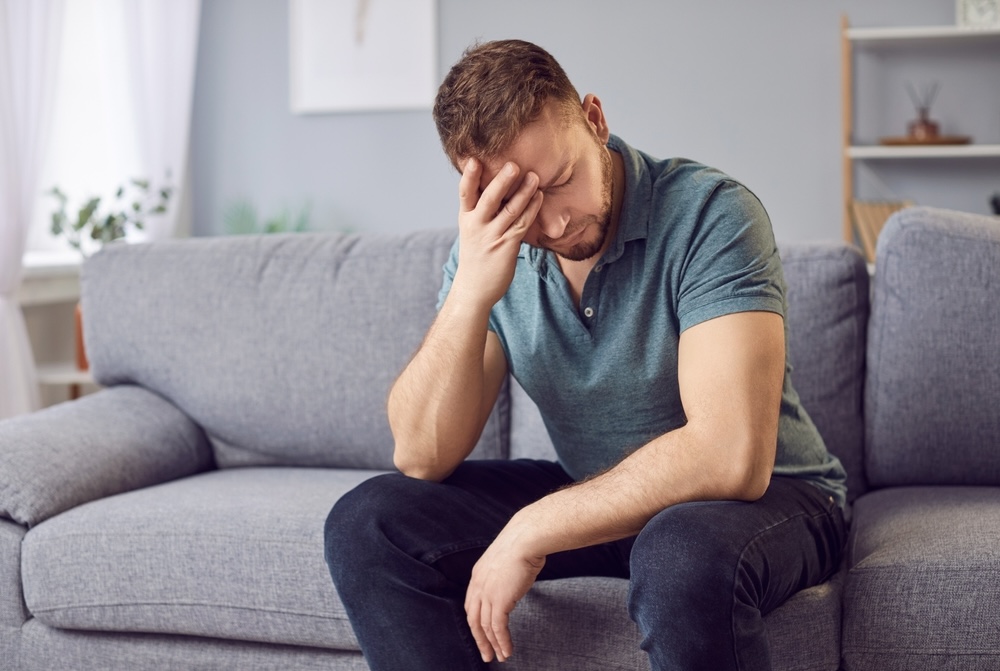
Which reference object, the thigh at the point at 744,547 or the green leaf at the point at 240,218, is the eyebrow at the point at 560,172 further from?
the green leaf at the point at 240,218

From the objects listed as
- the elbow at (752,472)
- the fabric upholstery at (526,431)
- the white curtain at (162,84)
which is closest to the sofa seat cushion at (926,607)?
the elbow at (752,472)

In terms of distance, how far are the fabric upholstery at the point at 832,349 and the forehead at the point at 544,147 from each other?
67 cm

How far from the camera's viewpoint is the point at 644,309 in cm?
138

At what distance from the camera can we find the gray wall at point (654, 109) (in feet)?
12.8

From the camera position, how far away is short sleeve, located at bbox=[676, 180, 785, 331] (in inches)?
50.4

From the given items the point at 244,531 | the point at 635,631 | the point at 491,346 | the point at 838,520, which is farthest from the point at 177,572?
the point at 838,520

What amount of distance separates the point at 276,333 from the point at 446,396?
29.5 inches

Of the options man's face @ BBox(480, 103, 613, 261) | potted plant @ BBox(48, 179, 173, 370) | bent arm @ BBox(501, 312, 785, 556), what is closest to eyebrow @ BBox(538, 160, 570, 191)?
man's face @ BBox(480, 103, 613, 261)

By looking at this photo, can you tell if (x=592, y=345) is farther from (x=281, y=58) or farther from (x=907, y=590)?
(x=281, y=58)

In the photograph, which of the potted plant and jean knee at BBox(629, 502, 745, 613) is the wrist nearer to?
jean knee at BBox(629, 502, 745, 613)

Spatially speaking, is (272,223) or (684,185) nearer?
(684,185)

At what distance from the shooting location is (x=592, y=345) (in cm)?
142

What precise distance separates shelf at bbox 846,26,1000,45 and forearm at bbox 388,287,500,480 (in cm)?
276

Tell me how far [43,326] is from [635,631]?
110 inches
